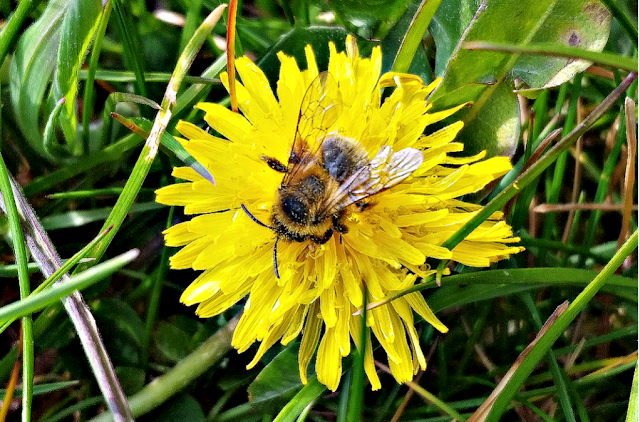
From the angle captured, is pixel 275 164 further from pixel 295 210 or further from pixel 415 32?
pixel 415 32

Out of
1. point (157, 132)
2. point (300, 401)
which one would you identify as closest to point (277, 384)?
point (300, 401)

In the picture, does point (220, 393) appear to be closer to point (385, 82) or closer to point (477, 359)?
point (477, 359)

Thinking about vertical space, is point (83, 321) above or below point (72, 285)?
below

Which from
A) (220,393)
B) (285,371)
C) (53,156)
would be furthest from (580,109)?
(53,156)

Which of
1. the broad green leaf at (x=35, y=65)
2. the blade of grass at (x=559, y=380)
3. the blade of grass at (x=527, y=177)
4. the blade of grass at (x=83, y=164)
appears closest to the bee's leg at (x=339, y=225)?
the blade of grass at (x=527, y=177)

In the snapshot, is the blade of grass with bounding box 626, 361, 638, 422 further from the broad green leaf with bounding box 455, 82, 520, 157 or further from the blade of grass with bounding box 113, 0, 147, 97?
the blade of grass with bounding box 113, 0, 147, 97

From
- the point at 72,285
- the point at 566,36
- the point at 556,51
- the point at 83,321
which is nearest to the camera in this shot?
the point at 72,285

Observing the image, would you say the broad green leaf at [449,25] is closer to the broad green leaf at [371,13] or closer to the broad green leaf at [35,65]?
the broad green leaf at [371,13]
